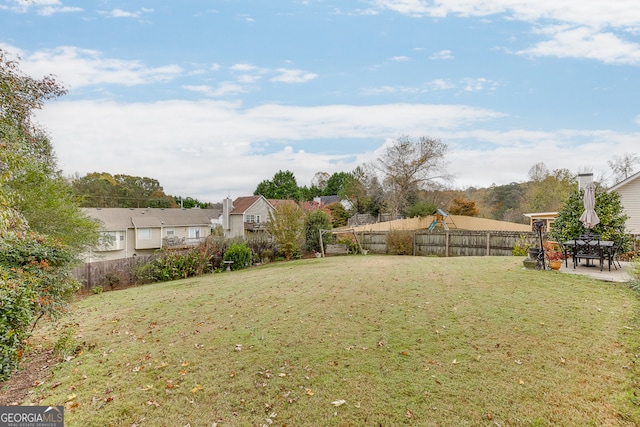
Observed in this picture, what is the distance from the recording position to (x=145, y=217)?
31297mm

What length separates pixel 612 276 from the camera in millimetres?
8000

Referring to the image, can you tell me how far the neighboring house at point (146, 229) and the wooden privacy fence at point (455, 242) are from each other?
49.3 ft

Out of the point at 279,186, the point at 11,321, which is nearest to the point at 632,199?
the point at 11,321

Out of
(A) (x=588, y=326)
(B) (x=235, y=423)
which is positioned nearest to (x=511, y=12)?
(A) (x=588, y=326)

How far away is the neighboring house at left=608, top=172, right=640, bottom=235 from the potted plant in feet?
22.3

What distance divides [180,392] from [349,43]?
443 inches

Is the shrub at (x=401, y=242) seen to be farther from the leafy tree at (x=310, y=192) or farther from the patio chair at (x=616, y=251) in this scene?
the leafy tree at (x=310, y=192)

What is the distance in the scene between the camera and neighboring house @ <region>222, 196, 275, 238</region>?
36062 mm

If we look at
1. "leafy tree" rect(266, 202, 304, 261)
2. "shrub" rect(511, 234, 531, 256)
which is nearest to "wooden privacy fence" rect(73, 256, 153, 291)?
"leafy tree" rect(266, 202, 304, 261)

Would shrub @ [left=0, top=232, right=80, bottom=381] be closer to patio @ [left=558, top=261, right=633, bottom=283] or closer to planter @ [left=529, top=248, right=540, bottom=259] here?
patio @ [left=558, top=261, right=633, bottom=283]

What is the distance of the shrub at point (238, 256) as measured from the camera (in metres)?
16.0

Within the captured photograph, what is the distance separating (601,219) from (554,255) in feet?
9.68

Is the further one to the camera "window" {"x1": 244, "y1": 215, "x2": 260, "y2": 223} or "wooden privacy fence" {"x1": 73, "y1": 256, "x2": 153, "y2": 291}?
"window" {"x1": 244, "y1": 215, "x2": 260, "y2": 223}

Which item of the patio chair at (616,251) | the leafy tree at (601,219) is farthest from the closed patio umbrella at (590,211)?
the leafy tree at (601,219)
